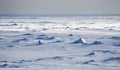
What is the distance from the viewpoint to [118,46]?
1961 cm

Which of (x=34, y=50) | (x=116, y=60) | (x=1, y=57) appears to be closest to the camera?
(x=116, y=60)

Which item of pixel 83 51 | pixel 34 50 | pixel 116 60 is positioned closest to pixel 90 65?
pixel 116 60

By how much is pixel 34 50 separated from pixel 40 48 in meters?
0.91

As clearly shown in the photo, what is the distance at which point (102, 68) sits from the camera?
13289 millimetres

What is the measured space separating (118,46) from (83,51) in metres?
2.90

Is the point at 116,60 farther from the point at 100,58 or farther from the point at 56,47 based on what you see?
the point at 56,47

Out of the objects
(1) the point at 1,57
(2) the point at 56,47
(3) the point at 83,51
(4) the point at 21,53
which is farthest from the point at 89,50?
(1) the point at 1,57

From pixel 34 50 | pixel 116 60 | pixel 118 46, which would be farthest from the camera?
pixel 118 46

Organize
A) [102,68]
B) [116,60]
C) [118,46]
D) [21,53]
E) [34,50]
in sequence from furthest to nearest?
[118,46]
[34,50]
[21,53]
[116,60]
[102,68]

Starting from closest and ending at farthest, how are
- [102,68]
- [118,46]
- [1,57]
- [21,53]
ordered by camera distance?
[102,68] → [1,57] → [21,53] → [118,46]

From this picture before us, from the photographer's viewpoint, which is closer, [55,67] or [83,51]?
[55,67]

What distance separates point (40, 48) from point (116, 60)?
18.9 feet

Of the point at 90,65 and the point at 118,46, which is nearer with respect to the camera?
the point at 90,65

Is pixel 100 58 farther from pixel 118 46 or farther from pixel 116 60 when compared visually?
pixel 118 46
